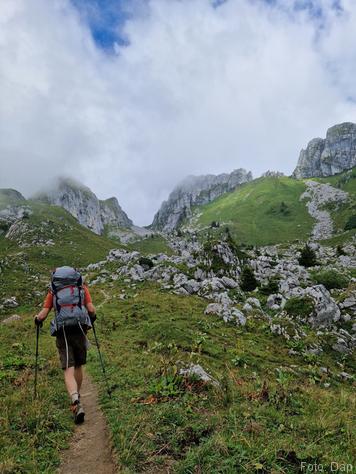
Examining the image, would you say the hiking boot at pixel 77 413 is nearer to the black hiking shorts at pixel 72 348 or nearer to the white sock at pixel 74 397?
the white sock at pixel 74 397

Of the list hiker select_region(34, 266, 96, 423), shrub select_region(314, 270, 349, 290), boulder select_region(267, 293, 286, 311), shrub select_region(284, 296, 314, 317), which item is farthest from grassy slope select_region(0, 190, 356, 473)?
shrub select_region(314, 270, 349, 290)

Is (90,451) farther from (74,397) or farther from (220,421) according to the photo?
(220,421)

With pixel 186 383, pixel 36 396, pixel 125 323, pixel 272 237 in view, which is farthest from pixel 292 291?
pixel 272 237

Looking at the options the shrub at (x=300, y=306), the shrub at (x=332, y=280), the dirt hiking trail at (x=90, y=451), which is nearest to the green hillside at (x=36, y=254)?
the shrub at (x=300, y=306)

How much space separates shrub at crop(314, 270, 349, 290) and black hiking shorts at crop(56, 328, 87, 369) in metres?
35.5

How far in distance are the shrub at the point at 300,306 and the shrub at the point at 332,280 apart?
12313mm

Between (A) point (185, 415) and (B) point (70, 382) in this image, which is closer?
(A) point (185, 415)

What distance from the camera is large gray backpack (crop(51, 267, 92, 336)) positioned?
8.80m

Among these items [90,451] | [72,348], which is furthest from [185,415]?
[72,348]

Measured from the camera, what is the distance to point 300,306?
27.4 meters

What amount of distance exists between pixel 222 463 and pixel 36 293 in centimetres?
4372

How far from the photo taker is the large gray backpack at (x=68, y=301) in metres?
8.80

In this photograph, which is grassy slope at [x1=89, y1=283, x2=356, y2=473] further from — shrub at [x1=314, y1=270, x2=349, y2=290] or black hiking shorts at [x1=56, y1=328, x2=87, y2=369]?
shrub at [x1=314, y1=270, x2=349, y2=290]

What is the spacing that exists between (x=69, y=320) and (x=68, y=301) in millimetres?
499
